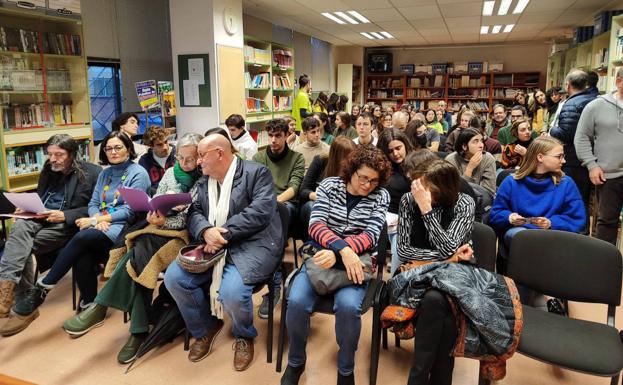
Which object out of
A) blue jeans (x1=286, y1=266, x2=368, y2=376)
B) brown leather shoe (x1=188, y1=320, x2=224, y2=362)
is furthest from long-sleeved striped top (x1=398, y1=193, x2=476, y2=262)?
brown leather shoe (x1=188, y1=320, x2=224, y2=362)

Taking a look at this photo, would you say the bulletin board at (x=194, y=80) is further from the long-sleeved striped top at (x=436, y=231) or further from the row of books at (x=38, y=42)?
the long-sleeved striped top at (x=436, y=231)

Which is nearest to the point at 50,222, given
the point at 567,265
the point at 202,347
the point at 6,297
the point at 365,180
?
the point at 6,297

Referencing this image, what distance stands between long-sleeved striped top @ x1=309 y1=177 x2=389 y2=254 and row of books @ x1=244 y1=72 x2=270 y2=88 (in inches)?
186

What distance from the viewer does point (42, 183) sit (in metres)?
3.17

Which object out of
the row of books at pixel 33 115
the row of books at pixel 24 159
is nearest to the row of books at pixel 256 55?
the row of books at pixel 33 115

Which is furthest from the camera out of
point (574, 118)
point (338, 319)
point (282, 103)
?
point (282, 103)

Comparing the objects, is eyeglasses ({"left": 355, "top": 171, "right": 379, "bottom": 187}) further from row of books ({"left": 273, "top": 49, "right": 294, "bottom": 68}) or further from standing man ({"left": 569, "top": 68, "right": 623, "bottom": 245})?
row of books ({"left": 273, "top": 49, "right": 294, "bottom": 68})

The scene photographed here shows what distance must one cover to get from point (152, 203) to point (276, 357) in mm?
1117

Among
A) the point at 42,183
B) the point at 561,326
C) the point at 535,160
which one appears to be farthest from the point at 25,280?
the point at 535,160

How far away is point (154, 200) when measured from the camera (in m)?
2.39

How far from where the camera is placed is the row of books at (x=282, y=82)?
769 cm

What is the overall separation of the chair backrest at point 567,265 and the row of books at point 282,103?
6098 mm

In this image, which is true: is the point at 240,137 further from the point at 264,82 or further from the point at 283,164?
the point at 264,82

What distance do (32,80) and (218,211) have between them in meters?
3.39
